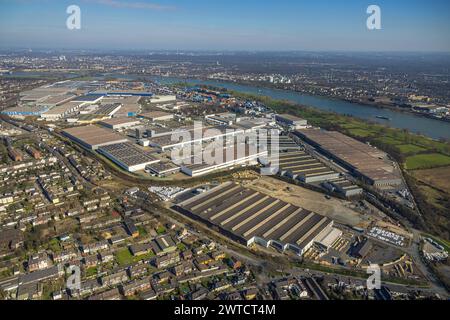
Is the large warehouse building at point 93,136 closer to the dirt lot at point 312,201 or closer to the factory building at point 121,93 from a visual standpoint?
the dirt lot at point 312,201

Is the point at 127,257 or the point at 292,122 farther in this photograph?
the point at 292,122

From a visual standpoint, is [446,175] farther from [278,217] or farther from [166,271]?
[166,271]

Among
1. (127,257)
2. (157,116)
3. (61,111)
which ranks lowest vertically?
(127,257)

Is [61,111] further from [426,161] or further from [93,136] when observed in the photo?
[426,161]

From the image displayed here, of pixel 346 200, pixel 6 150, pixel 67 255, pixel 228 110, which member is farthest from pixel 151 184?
pixel 228 110

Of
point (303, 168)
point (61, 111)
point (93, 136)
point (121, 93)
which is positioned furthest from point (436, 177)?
point (121, 93)
